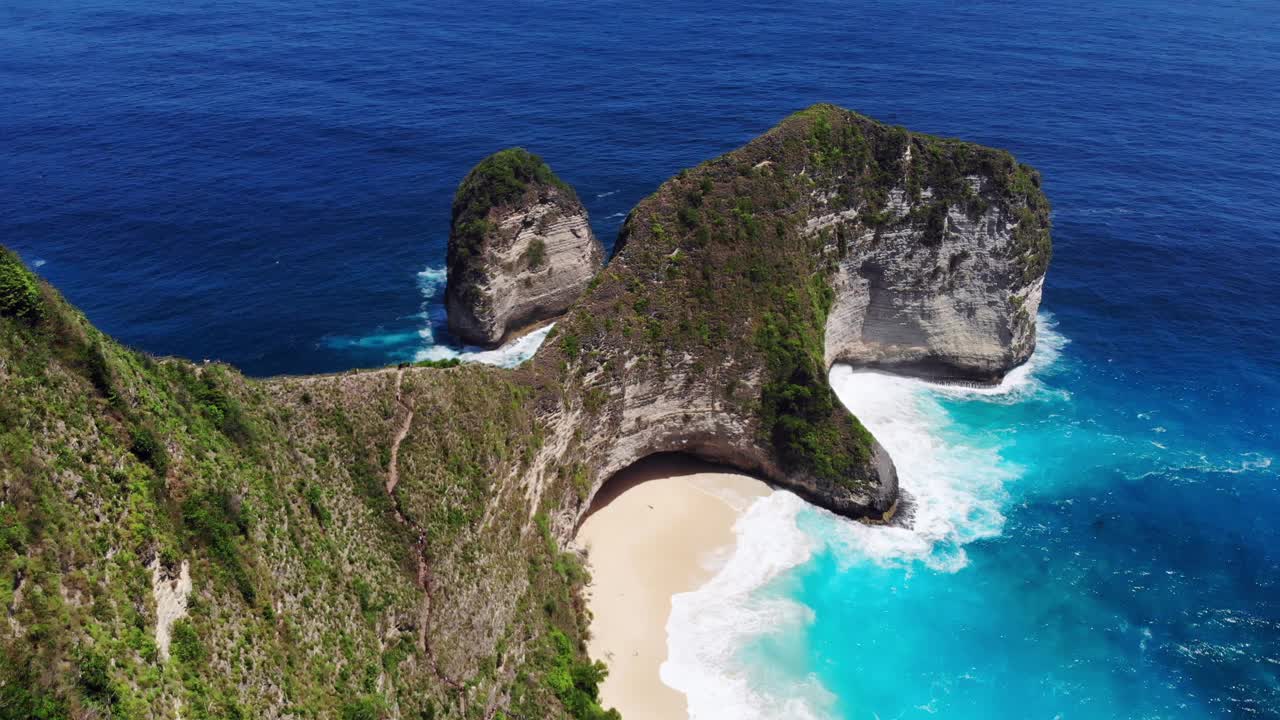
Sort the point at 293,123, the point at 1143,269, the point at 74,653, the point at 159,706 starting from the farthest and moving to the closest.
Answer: the point at 293,123, the point at 1143,269, the point at 159,706, the point at 74,653

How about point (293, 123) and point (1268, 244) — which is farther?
point (293, 123)

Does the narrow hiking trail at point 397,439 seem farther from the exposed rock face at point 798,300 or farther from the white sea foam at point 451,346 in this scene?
the white sea foam at point 451,346

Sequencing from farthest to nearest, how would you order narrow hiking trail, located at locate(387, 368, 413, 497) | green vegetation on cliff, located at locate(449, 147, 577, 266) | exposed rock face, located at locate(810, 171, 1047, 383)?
green vegetation on cliff, located at locate(449, 147, 577, 266) → exposed rock face, located at locate(810, 171, 1047, 383) → narrow hiking trail, located at locate(387, 368, 413, 497)

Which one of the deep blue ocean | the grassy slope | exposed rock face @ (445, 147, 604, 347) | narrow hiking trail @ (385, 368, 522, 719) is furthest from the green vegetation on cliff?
narrow hiking trail @ (385, 368, 522, 719)

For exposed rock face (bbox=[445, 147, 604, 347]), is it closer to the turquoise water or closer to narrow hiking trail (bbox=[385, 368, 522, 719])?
the turquoise water

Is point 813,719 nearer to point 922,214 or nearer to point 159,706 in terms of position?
point 159,706

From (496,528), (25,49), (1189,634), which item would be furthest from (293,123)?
(1189,634)
